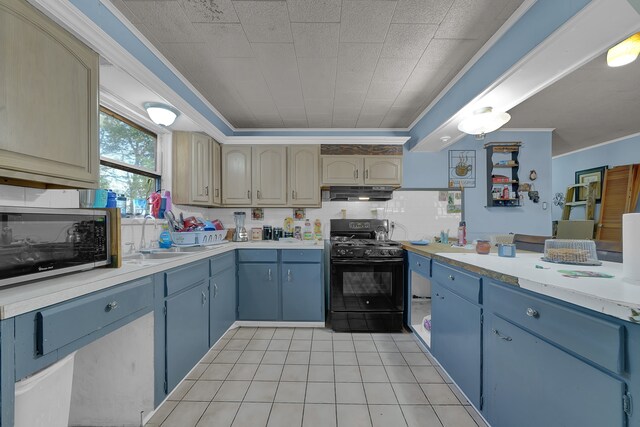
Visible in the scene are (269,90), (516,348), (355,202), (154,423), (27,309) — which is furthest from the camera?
(355,202)

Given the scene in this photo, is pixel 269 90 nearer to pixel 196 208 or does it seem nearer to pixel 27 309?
pixel 196 208

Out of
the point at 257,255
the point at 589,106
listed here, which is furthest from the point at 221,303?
the point at 589,106

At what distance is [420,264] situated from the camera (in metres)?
2.41

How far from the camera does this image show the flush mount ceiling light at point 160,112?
2111 mm

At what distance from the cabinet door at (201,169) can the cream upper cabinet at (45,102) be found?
4.40 ft

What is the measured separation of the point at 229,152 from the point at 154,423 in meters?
2.66

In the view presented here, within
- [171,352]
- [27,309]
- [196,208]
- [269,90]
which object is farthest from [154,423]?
[269,90]

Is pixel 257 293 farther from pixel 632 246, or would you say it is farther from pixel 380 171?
pixel 632 246

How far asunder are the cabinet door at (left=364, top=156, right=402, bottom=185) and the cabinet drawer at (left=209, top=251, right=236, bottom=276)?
1.82 m

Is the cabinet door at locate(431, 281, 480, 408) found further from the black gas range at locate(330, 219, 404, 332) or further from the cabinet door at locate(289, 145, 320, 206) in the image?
the cabinet door at locate(289, 145, 320, 206)

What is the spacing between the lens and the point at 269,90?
2.49 meters

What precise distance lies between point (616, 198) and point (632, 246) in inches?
203

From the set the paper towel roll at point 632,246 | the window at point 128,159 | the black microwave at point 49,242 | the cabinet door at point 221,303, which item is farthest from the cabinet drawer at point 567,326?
the window at point 128,159

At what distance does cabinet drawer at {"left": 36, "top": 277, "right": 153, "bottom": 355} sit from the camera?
926 millimetres
